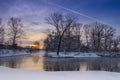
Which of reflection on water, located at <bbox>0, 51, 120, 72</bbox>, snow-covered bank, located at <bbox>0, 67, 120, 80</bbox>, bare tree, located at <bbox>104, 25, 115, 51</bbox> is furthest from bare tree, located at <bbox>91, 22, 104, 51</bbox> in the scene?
snow-covered bank, located at <bbox>0, 67, 120, 80</bbox>

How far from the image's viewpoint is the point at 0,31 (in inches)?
1982

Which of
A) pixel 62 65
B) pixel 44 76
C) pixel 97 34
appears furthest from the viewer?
pixel 97 34

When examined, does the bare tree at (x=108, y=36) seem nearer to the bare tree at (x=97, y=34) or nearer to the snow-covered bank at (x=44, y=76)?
the bare tree at (x=97, y=34)

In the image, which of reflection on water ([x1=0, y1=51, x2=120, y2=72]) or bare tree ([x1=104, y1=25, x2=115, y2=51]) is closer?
reflection on water ([x1=0, y1=51, x2=120, y2=72])

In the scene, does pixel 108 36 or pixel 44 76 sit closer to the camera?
pixel 44 76

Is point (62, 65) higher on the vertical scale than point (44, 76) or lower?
lower

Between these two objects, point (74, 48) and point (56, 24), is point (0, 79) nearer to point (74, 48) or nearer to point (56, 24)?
point (56, 24)

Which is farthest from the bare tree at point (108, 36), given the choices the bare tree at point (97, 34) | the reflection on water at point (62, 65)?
the reflection on water at point (62, 65)

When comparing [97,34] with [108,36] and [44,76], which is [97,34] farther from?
[44,76]

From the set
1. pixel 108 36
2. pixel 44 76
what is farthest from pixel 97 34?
pixel 44 76

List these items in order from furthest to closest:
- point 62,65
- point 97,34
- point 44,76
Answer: point 97,34, point 62,65, point 44,76

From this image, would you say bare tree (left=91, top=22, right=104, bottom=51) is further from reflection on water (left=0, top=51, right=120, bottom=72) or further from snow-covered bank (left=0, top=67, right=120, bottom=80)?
snow-covered bank (left=0, top=67, right=120, bottom=80)

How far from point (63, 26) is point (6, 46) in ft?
60.8

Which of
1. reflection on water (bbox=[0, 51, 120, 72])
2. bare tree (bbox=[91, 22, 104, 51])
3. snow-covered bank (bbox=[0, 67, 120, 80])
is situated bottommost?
reflection on water (bbox=[0, 51, 120, 72])
